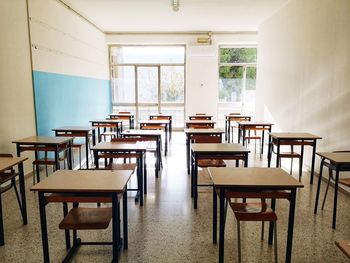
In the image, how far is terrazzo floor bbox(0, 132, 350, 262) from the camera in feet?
8.03

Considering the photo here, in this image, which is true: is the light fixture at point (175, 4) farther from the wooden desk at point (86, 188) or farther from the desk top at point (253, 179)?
the wooden desk at point (86, 188)

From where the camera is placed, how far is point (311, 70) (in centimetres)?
507

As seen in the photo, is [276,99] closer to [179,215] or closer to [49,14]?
[179,215]

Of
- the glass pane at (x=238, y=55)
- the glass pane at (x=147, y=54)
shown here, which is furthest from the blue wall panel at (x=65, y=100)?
the glass pane at (x=238, y=55)

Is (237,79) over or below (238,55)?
below

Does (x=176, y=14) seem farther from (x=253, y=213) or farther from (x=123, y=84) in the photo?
(x=253, y=213)

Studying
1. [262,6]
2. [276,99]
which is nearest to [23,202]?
[276,99]

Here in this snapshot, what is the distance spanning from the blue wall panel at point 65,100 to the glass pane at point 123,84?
1.02 metres

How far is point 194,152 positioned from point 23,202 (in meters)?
1.91

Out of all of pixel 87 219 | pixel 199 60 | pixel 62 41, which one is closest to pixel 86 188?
pixel 87 219

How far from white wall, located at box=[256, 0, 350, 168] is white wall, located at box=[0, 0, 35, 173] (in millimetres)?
4838

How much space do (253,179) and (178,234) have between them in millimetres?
1051

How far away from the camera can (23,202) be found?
9.80ft

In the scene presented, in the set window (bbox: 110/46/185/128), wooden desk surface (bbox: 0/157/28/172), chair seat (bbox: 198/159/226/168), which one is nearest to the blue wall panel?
window (bbox: 110/46/185/128)
